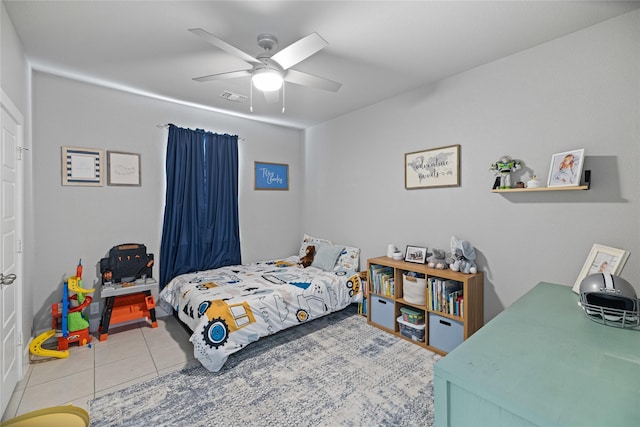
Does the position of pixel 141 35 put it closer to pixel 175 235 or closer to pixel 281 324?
pixel 175 235

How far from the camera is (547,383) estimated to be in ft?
3.03

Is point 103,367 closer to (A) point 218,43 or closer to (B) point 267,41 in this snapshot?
(A) point 218,43

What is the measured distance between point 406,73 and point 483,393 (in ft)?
8.82

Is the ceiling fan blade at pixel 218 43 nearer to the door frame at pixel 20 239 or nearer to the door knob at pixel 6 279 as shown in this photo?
the door frame at pixel 20 239

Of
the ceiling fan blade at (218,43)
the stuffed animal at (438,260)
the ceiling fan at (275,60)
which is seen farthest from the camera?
the stuffed animal at (438,260)

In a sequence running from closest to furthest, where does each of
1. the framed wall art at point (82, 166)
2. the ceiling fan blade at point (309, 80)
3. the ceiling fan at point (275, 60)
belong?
the ceiling fan at point (275, 60) → the ceiling fan blade at point (309, 80) → the framed wall art at point (82, 166)

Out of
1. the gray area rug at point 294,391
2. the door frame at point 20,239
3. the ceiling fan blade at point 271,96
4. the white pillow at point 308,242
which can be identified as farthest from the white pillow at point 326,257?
the door frame at point 20,239

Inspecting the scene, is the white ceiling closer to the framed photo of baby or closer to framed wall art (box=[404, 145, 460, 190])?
framed wall art (box=[404, 145, 460, 190])

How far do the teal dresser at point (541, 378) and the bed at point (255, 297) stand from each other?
6.33 feet

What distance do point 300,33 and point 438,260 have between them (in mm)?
2322

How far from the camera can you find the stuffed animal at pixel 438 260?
9.04 ft

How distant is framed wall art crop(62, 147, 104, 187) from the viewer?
297 centimetres

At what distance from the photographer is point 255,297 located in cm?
276

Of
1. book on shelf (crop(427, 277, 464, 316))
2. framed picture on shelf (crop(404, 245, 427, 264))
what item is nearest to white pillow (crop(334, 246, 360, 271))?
framed picture on shelf (crop(404, 245, 427, 264))
